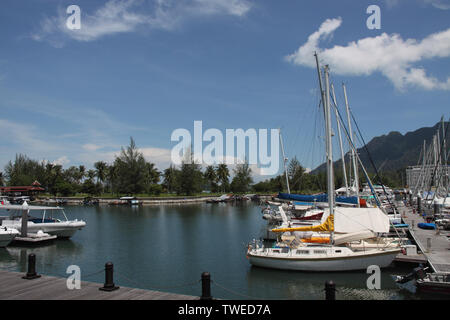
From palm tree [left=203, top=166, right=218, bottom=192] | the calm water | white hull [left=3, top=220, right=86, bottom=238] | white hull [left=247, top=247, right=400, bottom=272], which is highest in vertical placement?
palm tree [left=203, top=166, right=218, bottom=192]

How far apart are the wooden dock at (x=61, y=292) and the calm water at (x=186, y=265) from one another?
3.14m

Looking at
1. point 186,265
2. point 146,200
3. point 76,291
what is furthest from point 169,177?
point 76,291

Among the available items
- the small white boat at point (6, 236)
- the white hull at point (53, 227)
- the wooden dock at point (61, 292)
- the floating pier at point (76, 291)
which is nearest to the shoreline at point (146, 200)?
the white hull at point (53, 227)

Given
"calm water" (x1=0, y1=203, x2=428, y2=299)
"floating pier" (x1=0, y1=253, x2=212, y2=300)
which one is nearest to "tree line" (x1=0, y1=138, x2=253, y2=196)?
"calm water" (x1=0, y1=203, x2=428, y2=299)

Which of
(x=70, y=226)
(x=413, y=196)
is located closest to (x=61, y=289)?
(x=70, y=226)

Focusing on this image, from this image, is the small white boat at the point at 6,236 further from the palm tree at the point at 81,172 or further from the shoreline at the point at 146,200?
the palm tree at the point at 81,172

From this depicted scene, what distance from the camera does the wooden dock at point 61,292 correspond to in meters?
13.4

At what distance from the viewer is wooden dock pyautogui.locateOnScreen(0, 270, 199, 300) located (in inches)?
527

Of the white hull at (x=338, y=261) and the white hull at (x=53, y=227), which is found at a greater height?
the white hull at (x=53, y=227)

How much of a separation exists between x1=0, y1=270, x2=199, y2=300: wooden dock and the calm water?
3139 mm

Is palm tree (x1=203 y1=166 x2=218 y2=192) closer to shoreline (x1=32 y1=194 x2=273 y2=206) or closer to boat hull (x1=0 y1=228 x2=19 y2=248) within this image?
shoreline (x1=32 y1=194 x2=273 y2=206)
